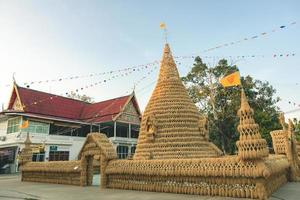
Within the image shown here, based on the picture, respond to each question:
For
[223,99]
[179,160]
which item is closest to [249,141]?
[179,160]

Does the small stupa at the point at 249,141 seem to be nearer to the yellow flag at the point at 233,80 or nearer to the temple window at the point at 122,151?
the yellow flag at the point at 233,80

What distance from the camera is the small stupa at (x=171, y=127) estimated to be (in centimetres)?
1093

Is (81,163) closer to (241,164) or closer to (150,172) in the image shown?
(150,172)

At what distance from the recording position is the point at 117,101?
33000mm

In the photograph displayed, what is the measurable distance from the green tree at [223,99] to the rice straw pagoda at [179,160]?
14581 millimetres

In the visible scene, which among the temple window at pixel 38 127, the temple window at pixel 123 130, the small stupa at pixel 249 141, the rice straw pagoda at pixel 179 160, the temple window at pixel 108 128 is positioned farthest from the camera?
the temple window at pixel 123 130

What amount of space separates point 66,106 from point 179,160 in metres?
25.1

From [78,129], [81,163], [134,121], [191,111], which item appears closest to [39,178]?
[81,163]

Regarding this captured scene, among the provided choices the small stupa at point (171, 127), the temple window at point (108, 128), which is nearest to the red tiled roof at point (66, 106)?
the temple window at point (108, 128)

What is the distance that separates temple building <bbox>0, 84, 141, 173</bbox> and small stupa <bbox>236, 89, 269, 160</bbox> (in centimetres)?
2177

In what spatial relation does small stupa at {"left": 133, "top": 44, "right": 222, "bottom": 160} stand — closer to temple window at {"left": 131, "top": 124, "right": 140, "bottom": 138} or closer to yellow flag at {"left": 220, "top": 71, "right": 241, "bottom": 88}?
yellow flag at {"left": 220, "top": 71, "right": 241, "bottom": 88}

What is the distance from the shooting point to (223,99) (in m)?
27.5

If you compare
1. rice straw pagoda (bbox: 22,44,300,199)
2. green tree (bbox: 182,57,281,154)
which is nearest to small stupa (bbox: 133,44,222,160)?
rice straw pagoda (bbox: 22,44,300,199)

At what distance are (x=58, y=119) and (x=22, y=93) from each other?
4.37 m
